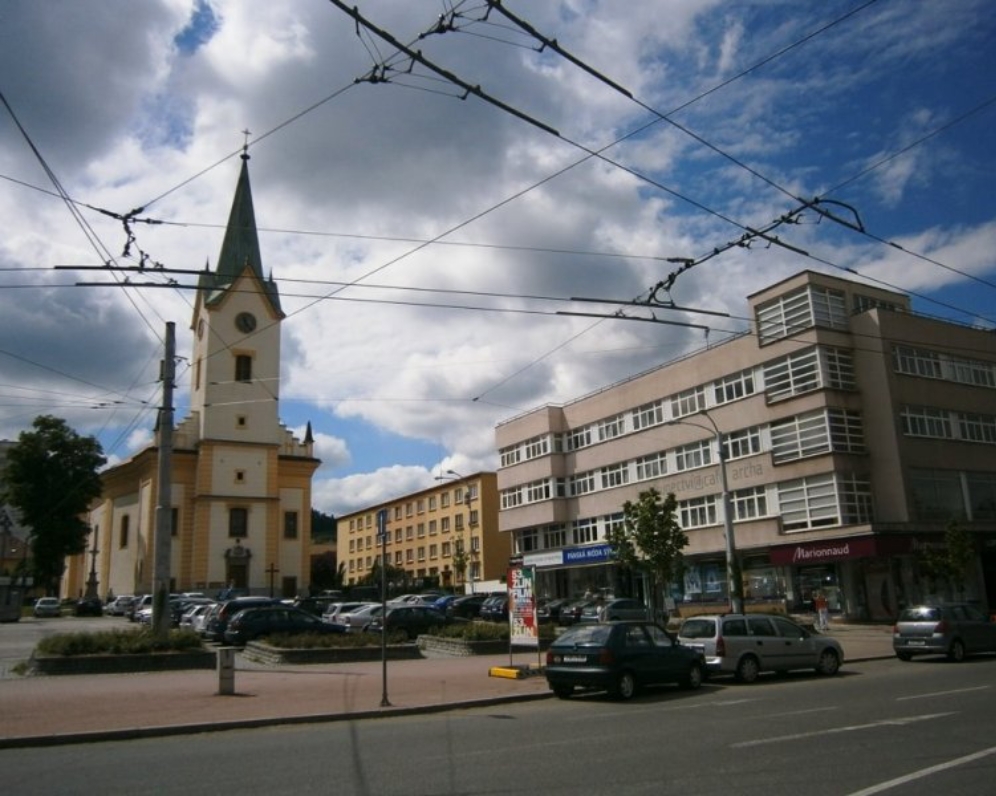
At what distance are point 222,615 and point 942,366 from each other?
3644cm

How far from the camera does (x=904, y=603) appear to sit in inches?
1596

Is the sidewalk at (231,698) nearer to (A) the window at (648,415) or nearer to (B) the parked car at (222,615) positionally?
(B) the parked car at (222,615)

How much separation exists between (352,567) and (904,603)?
264ft

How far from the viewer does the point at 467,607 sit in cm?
4494

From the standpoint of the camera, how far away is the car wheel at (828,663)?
775 inches

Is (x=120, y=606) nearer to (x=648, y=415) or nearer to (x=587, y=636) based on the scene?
(x=648, y=415)

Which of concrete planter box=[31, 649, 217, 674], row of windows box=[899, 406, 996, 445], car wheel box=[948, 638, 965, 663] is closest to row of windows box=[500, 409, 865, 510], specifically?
row of windows box=[899, 406, 996, 445]

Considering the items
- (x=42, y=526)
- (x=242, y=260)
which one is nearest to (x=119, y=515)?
(x=42, y=526)

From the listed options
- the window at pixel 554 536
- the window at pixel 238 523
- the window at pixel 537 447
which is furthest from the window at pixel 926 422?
the window at pixel 238 523

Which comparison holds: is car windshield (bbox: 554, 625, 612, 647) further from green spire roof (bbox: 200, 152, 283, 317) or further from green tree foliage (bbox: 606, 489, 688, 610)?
green spire roof (bbox: 200, 152, 283, 317)

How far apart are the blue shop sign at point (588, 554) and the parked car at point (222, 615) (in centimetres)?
2531

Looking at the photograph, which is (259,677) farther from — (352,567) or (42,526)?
(352,567)

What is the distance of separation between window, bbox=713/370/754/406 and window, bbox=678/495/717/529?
17.5 ft

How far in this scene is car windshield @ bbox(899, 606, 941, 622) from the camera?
2269cm
